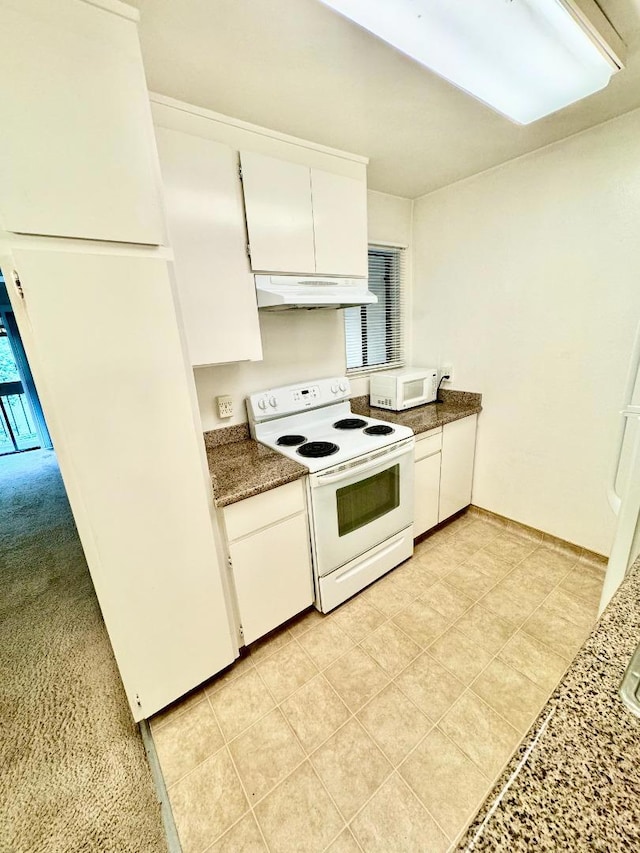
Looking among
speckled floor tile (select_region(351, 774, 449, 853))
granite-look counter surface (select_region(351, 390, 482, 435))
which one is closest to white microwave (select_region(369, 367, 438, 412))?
granite-look counter surface (select_region(351, 390, 482, 435))

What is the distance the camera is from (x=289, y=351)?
219 cm

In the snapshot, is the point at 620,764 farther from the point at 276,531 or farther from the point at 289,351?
the point at 289,351

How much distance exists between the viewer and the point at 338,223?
6.16 feet

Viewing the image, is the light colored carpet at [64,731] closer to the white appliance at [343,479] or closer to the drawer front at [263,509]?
the drawer front at [263,509]

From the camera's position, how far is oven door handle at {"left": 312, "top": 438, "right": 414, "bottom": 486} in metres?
1.62

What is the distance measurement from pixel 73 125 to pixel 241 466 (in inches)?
51.3

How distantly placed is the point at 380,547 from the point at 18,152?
2.18 m

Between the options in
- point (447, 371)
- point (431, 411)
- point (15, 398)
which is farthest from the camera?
point (15, 398)

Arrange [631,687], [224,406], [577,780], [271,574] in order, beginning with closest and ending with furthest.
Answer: [577,780] < [631,687] < [271,574] < [224,406]

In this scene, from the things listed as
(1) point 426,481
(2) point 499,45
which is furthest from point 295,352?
(2) point 499,45

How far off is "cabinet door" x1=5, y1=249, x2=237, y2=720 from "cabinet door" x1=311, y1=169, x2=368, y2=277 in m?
1.05

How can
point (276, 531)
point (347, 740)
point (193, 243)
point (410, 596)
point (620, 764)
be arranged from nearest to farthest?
point (620, 764)
point (347, 740)
point (193, 243)
point (276, 531)
point (410, 596)

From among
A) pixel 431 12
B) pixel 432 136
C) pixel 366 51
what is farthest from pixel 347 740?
pixel 432 136

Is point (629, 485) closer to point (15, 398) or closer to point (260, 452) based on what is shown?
point (260, 452)
